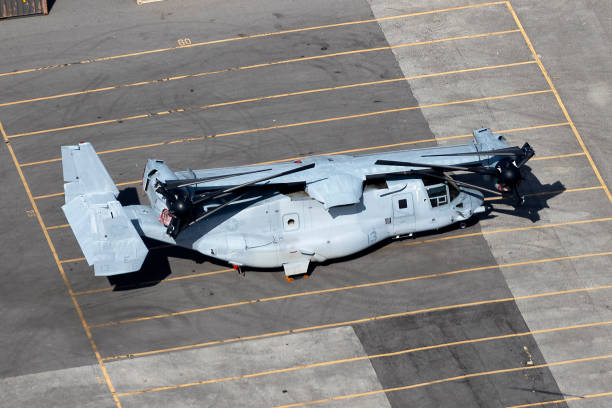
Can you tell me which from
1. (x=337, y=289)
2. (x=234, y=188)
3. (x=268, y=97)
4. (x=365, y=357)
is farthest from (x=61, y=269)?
(x=365, y=357)

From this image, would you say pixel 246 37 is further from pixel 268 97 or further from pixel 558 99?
pixel 558 99

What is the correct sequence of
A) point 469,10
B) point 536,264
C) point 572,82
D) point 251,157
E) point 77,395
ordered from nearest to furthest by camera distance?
point 77,395 → point 536,264 → point 251,157 → point 572,82 → point 469,10

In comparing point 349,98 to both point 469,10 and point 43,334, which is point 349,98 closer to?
point 469,10

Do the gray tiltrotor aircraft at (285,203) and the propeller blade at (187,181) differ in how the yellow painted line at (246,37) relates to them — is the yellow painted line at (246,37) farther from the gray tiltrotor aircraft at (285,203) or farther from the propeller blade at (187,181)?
the propeller blade at (187,181)

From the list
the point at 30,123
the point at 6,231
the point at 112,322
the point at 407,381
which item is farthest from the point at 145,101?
the point at 407,381

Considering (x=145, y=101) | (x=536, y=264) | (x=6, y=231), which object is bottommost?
(x=536, y=264)

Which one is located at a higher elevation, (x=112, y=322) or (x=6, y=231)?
(x=6, y=231)

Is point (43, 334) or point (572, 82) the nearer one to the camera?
point (43, 334)
